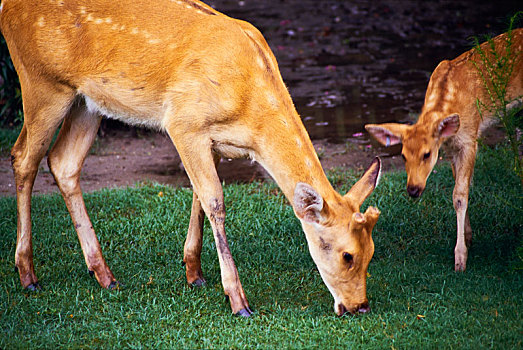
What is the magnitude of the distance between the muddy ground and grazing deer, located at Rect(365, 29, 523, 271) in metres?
0.58

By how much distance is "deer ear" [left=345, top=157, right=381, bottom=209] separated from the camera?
498 cm

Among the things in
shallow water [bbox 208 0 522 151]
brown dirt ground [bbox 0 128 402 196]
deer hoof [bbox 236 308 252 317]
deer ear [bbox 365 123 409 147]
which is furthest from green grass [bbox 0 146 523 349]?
shallow water [bbox 208 0 522 151]

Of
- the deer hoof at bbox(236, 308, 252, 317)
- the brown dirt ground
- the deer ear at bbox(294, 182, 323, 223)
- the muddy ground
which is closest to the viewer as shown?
the deer ear at bbox(294, 182, 323, 223)

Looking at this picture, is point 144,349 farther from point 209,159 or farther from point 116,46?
point 116,46

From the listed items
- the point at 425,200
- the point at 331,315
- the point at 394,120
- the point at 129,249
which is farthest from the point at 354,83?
the point at 331,315

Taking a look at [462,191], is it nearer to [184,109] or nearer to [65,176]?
[184,109]

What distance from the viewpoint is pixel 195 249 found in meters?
5.82

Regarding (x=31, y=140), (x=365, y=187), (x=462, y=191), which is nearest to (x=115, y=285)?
(x=31, y=140)

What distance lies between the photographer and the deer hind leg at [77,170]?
19.2 feet

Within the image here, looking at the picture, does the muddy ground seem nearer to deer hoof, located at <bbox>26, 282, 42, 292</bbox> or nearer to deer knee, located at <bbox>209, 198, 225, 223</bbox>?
deer knee, located at <bbox>209, 198, 225, 223</bbox>

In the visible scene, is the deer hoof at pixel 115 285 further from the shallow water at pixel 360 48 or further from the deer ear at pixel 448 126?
the shallow water at pixel 360 48

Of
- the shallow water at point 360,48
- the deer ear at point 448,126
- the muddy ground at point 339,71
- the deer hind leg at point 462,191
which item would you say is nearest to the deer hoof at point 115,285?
the muddy ground at point 339,71

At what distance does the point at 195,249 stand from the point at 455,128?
243cm

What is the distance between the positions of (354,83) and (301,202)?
754cm
